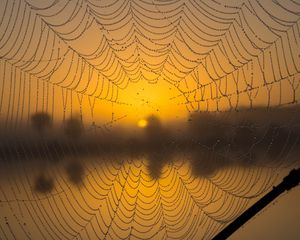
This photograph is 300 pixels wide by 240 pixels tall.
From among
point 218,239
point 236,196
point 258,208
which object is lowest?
Answer: point 236,196

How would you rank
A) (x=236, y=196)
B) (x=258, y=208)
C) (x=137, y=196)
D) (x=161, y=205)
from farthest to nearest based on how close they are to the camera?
1. (x=137, y=196)
2. (x=161, y=205)
3. (x=236, y=196)
4. (x=258, y=208)

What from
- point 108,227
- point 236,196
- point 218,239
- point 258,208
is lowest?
point 108,227

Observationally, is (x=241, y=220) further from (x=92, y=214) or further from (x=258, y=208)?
(x=92, y=214)

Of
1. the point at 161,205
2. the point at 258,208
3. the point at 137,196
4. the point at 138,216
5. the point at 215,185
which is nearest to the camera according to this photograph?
the point at 258,208

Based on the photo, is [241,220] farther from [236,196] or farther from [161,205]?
[161,205]

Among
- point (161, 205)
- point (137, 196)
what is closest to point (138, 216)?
point (161, 205)

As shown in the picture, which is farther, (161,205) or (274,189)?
(161,205)

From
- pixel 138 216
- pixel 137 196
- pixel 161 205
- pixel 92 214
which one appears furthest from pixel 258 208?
Answer: pixel 137 196

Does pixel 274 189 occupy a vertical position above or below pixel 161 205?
above

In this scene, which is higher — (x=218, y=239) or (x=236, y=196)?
(x=218, y=239)
